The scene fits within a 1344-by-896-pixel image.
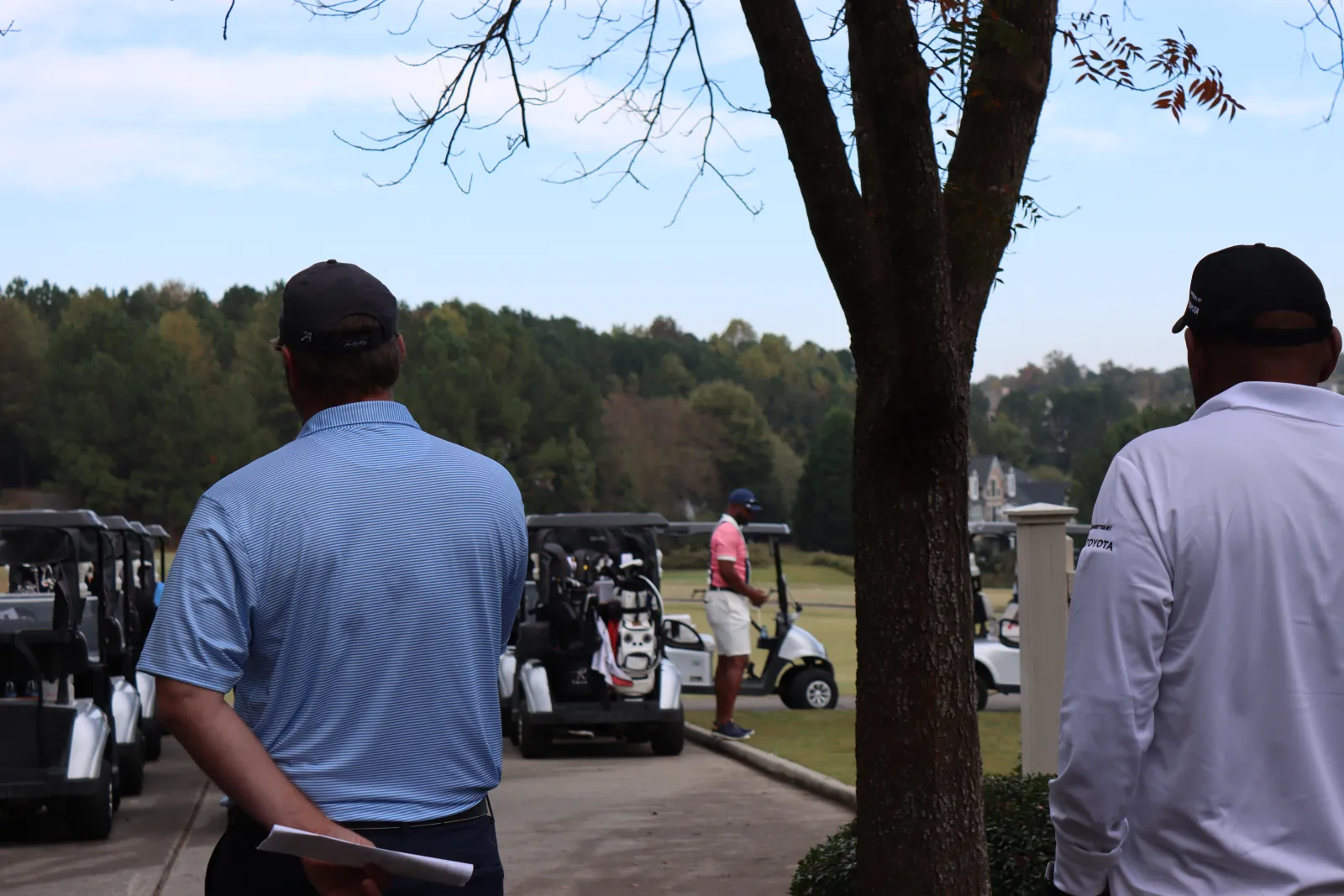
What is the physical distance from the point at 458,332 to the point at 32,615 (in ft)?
392

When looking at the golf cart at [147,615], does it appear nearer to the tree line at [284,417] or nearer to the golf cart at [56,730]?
the golf cart at [56,730]

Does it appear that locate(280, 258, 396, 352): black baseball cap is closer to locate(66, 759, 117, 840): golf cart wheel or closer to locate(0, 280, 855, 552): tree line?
locate(66, 759, 117, 840): golf cart wheel

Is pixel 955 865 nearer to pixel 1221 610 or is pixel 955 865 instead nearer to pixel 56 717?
pixel 1221 610

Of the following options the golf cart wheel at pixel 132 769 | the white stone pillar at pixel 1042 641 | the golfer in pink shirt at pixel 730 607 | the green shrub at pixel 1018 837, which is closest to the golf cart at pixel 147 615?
the golf cart wheel at pixel 132 769

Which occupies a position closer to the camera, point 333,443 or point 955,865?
point 333,443

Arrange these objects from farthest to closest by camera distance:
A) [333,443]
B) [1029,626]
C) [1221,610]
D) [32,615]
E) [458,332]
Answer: [458,332] < [32,615] < [1029,626] < [333,443] < [1221,610]

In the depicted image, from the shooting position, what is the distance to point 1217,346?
247 cm

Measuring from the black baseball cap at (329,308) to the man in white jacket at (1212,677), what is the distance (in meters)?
1.18

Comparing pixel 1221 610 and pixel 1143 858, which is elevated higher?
pixel 1221 610

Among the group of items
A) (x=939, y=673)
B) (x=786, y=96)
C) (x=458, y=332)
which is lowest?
(x=939, y=673)

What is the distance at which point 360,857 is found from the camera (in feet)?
7.94

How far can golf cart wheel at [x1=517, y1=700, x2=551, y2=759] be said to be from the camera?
13.6 meters

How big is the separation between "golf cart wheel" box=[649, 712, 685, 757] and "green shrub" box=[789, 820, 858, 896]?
7.20 meters

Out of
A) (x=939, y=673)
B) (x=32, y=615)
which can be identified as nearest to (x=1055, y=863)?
(x=939, y=673)
